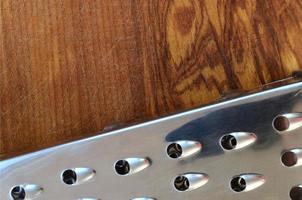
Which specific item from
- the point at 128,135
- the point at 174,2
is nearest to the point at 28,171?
the point at 128,135

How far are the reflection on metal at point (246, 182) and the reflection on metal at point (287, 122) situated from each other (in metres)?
0.04

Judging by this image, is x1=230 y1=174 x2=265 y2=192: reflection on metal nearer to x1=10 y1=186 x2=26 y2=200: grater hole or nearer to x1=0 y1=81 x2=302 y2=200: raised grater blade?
x1=0 y1=81 x2=302 y2=200: raised grater blade

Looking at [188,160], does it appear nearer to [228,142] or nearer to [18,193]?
[228,142]

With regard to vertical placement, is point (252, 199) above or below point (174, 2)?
below

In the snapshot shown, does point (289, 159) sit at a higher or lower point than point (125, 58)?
lower

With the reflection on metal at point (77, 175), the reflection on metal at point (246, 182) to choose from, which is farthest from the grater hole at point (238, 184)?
→ the reflection on metal at point (77, 175)

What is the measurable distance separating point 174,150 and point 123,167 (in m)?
0.04

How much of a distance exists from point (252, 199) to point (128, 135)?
0.11 meters

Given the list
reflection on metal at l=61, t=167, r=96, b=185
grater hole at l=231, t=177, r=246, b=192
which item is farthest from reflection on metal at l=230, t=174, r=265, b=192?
reflection on metal at l=61, t=167, r=96, b=185

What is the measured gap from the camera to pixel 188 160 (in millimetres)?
432

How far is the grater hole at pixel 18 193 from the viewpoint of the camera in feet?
1.45

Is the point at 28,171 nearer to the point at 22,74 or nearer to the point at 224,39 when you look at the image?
the point at 22,74

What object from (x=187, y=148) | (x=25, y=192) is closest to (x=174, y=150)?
(x=187, y=148)

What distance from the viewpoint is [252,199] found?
1.40 ft
